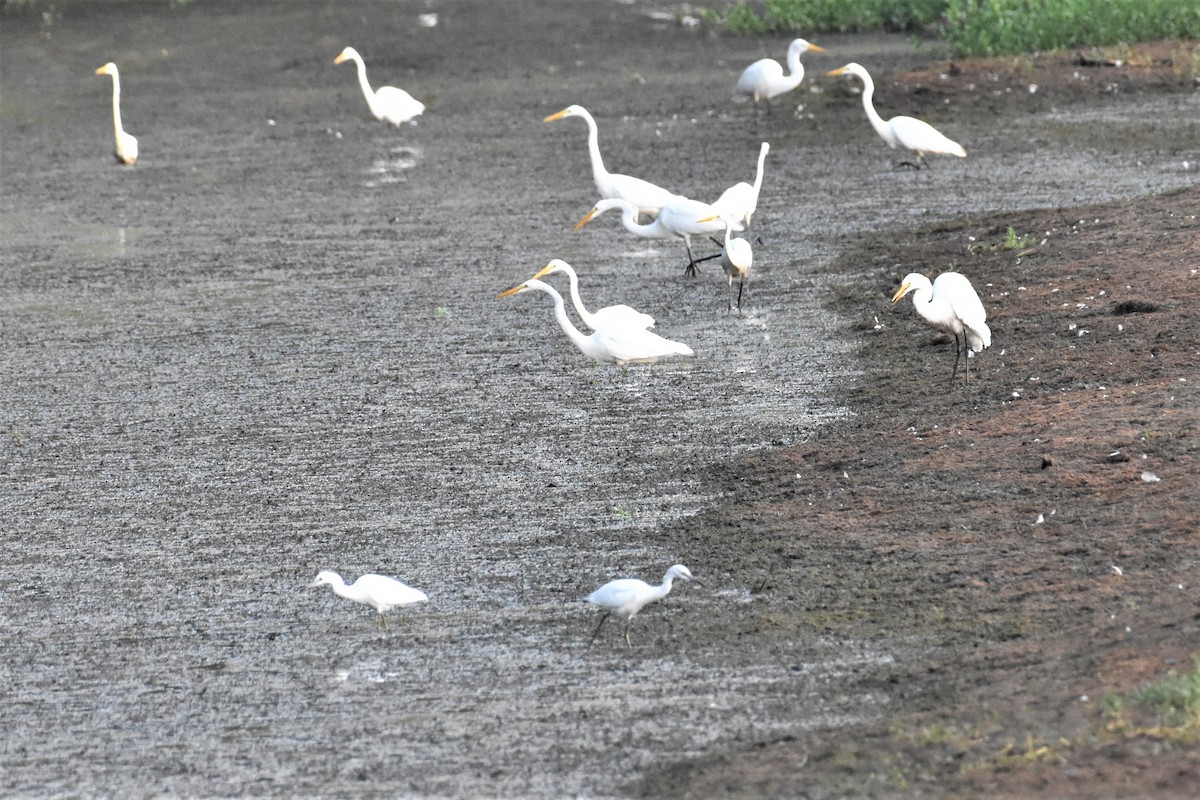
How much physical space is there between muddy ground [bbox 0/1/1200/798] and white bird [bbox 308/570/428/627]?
198mm

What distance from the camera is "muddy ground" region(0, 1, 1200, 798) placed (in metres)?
5.70

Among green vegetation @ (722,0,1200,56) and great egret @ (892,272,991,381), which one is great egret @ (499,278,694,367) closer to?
great egret @ (892,272,991,381)

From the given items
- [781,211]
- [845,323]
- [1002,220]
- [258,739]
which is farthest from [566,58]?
[258,739]

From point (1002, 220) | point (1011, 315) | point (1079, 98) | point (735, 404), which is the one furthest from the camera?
point (1079, 98)

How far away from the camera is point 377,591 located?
260 inches

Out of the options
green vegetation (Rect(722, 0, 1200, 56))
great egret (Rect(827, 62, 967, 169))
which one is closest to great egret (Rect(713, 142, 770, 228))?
great egret (Rect(827, 62, 967, 169))

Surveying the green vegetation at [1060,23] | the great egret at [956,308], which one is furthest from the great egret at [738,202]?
the green vegetation at [1060,23]

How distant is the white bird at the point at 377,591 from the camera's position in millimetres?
6605

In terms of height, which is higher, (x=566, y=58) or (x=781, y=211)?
(x=781, y=211)

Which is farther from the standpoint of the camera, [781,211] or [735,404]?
[781,211]

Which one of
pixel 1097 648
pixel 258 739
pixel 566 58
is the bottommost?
pixel 566 58

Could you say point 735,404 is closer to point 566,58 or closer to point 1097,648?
point 1097,648

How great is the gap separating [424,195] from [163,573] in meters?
9.27

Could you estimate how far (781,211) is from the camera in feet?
49.0
